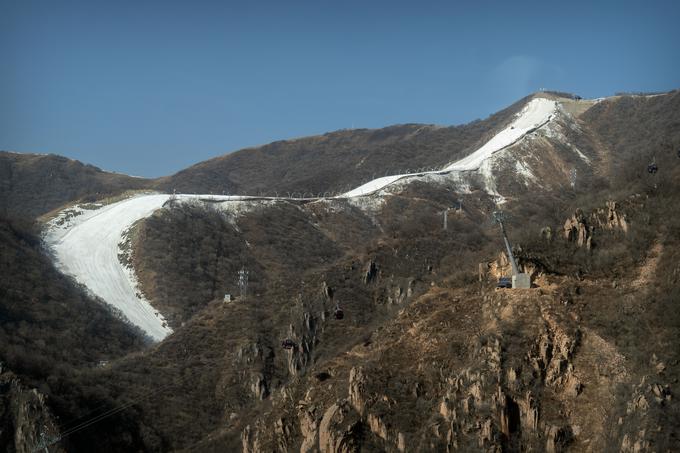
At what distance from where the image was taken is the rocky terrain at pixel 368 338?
88.3ft

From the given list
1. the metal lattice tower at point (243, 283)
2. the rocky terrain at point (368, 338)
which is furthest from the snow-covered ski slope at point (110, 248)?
the metal lattice tower at point (243, 283)

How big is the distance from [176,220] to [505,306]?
6313cm

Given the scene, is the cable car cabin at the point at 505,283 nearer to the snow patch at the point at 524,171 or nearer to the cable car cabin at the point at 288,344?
the cable car cabin at the point at 288,344

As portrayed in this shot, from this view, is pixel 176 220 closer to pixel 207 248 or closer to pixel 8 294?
pixel 207 248

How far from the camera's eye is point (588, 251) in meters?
34.2

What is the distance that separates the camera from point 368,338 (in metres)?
36.0

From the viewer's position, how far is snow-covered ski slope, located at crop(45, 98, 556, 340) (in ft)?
222

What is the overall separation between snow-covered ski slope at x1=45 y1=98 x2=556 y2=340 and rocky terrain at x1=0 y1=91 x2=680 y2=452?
1.96 meters

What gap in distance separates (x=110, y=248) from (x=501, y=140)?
8462 cm

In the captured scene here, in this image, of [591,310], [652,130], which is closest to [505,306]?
[591,310]

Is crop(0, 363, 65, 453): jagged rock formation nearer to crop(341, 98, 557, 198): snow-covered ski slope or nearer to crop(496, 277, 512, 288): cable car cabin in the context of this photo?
crop(496, 277, 512, 288): cable car cabin

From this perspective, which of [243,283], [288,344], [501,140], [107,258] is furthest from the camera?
[501,140]

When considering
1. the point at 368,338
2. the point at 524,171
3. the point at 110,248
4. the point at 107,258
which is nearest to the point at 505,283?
the point at 368,338

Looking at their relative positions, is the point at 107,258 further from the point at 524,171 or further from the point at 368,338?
the point at 524,171
